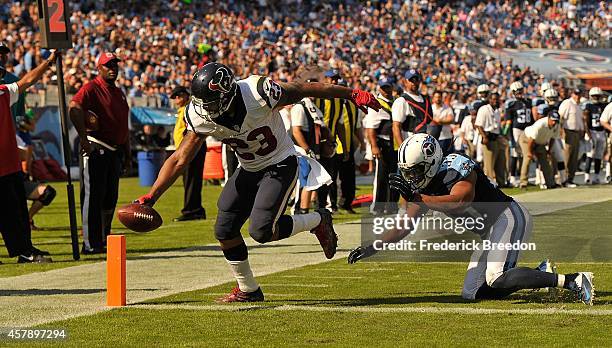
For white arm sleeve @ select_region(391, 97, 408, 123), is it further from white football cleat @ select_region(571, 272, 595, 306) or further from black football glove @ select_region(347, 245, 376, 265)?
white football cleat @ select_region(571, 272, 595, 306)

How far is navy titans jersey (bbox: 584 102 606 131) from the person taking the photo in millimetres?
23578

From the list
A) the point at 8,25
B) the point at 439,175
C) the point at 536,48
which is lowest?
the point at 536,48

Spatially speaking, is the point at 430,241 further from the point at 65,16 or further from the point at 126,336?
the point at 126,336

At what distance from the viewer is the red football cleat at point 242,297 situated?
808 centimetres

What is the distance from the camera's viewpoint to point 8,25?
29078mm

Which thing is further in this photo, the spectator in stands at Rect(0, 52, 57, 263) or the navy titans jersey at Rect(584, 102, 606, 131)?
the navy titans jersey at Rect(584, 102, 606, 131)

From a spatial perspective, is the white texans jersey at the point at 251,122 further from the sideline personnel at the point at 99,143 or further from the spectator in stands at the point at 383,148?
the spectator in stands at the point at 383,148

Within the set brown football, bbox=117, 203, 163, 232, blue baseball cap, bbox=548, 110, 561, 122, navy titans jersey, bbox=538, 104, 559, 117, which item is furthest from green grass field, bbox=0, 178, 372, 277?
navy titans jersey, bbox=538, 104, 559, 117

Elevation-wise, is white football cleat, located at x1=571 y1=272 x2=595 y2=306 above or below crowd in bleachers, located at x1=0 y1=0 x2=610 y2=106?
above

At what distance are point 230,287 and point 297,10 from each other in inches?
1346

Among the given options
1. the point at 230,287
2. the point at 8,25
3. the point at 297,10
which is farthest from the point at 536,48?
the point at 230,287

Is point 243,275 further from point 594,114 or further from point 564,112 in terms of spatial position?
point 594,114

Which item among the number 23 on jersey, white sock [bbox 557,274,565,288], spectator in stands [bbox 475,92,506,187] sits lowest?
spectator in stands [bbox 475,92,506,187]

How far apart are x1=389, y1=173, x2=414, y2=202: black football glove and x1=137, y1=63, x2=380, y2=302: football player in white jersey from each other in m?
0.61
